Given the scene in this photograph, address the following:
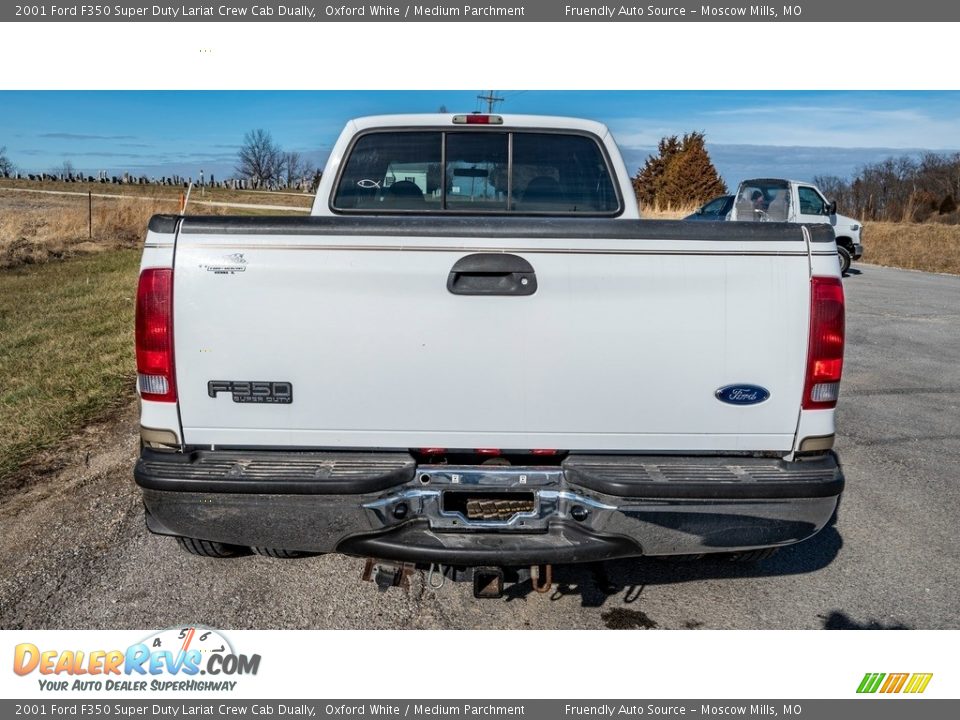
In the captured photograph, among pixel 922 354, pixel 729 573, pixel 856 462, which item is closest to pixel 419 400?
pixel 729 573

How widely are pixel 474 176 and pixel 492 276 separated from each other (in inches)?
75.3

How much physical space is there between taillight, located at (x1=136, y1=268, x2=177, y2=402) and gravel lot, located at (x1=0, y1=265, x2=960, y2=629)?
43.6 inches

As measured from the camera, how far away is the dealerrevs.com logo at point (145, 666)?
335 centimetres

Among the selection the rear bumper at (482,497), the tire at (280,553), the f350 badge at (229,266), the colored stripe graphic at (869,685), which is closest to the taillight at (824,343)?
the rear bumper at (482,497)

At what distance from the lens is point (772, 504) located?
125 inches

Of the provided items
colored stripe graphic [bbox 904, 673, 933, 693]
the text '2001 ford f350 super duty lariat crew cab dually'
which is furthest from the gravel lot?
the text '2001 ford f350 super duty lariat crew cab dually'

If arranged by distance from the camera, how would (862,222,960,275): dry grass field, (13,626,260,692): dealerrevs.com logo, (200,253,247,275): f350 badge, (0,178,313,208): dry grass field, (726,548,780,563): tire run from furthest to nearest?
(862,222,960,275): dry grass field → (0,178,313,208): dry grass field → (726,548,780,563): tire → (13,626,260,692): dealerrevs.com logo → (200,253,247,275): f350 badge

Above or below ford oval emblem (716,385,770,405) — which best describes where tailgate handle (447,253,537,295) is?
above

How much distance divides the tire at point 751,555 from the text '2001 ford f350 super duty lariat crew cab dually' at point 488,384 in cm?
66

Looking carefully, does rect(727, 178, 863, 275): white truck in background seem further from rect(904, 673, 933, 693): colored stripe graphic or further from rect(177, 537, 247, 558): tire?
rect(177, 537, 247, 558): tire

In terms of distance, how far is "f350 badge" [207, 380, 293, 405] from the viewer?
3152 millimetres

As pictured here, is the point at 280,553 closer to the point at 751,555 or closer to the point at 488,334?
the point at 488,334

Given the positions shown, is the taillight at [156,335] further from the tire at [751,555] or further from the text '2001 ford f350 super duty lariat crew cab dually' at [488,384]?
the tire at [751,555]

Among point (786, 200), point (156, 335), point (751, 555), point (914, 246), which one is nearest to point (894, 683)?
point (751, 555)
